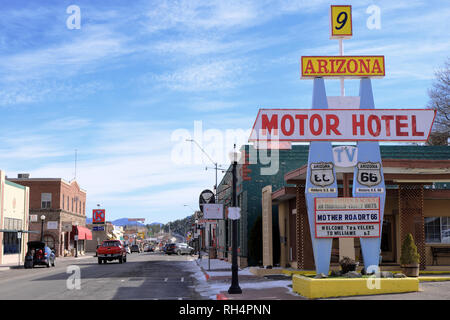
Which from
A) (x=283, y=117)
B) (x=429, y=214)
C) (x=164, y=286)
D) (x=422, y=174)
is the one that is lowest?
(x=164, y=286)

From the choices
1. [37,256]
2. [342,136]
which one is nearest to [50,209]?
[37,256]

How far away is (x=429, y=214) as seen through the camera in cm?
2575

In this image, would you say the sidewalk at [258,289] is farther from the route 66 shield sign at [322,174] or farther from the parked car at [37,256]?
the parked car at [37,256]

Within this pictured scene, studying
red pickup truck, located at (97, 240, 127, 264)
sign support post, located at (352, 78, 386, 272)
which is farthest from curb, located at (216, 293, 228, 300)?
red pickup truck, located at (97, 240, 127, 264)

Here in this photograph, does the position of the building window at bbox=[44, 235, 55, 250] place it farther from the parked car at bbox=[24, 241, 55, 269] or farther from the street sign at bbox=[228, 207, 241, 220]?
the street sign at bbox=[228, 207, 241, 220]

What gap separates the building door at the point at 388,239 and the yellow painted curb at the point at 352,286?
1071 cm

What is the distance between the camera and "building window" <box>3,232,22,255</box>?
46250 millimetres

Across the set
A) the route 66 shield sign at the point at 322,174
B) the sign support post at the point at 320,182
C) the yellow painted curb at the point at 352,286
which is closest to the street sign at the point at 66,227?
the sign support post at the point at 320,182

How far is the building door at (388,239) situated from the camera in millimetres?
26234

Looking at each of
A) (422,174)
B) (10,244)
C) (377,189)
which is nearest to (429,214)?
(422,174)

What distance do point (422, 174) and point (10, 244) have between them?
A: 125ft
